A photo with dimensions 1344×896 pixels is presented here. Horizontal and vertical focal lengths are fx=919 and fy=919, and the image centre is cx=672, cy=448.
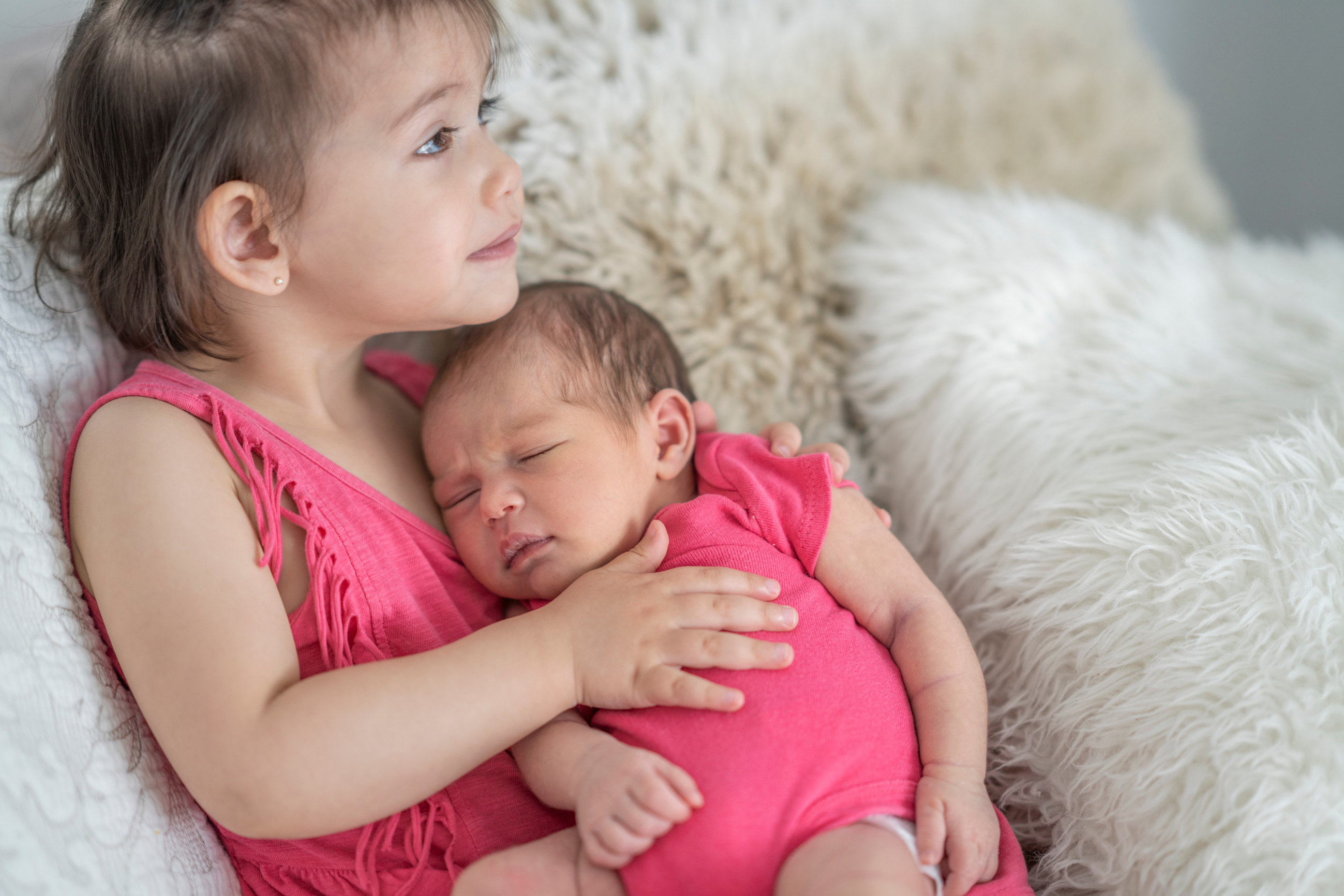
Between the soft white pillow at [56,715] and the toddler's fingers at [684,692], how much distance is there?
38 centimetres

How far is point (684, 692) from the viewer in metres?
0.72

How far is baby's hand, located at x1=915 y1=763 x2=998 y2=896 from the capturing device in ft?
2.25

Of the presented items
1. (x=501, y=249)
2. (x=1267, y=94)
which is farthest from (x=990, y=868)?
(x=1267, y=94)

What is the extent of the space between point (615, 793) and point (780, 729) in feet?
0.44

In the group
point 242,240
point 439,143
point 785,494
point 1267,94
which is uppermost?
point 1267,94

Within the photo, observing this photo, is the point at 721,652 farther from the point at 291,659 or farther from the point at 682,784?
the point at 291,659

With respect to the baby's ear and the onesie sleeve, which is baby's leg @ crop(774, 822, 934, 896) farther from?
the baby's ear

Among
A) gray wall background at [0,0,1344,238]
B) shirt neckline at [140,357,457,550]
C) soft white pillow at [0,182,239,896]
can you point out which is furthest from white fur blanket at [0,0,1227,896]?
gray wall background at [0,0,1344,238]

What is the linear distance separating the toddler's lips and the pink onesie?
29 cm

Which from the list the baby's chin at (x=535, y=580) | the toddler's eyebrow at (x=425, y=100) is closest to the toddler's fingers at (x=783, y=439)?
the baby's chin at (x=535, y=580)

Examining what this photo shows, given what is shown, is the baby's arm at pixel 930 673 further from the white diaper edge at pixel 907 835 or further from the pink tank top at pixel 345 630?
the pink tank top at pixel 345 630

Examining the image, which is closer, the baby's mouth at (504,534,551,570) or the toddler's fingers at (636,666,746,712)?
the toddler's fingers at (636,666,746,712)

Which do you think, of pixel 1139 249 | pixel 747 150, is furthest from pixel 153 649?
pixel 1139 249

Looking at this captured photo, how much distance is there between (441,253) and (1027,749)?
2.23ft
